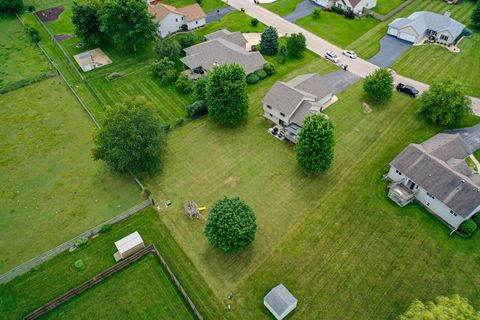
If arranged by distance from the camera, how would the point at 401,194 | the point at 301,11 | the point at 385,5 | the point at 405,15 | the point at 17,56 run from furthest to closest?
the point at 385,5, the point at 301,11, the point at 405,15, the point at 17,56, the point at 401,194

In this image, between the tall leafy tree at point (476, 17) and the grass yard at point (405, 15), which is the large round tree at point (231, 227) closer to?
the grass yard at point (405, 15)

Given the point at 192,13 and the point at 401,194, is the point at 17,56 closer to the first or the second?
the point at 192,13

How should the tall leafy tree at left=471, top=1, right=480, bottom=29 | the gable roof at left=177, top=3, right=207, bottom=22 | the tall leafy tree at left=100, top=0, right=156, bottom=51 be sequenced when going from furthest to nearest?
1. the gable roof at left=177, top=3, right=207, bottom=22
2. the tall leafy tree at left=471, top=1, right=480, bottom=29
3. the tall leafy tree at left=100, top=0, right=156, bottom=51

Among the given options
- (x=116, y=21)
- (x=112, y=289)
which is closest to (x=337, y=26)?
(x=116, y=21)

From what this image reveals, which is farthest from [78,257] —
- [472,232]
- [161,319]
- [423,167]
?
[472,232]

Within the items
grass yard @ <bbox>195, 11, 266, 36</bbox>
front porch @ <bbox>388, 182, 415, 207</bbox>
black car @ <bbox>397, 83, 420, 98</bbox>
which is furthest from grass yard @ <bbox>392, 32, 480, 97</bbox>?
grass yard @ <bbox>195, 11, 266, 36</bbox>

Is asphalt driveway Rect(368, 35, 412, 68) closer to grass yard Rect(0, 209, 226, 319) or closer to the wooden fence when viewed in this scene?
grass yard Rect(0, 209, 226, 319)
